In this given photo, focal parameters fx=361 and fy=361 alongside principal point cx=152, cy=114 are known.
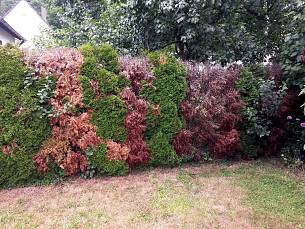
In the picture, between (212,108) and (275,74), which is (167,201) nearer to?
(212,108)

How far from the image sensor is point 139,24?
6977mm

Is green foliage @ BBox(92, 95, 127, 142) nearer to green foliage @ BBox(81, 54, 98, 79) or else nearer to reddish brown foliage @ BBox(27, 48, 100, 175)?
reddish brown foliage @ BBox(27, 48, 100, 175)

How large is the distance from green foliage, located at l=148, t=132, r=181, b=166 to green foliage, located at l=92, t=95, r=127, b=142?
596mm

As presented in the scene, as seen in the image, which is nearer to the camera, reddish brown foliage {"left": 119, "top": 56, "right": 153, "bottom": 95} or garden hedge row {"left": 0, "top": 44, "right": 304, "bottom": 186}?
garden hedge row {"left": 0, "top": 44, "right": 304, "bottom": 186}

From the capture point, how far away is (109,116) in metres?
5.43

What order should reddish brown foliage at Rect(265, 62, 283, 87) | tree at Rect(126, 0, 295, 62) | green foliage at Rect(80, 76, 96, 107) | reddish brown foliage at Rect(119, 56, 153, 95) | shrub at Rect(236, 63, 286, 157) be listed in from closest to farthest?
green foliage at Rect(80, 76, 96, 107)
reddish brown foliage at Rect(119, 56, 153, 95)
shrub at Rect(236, 63, 286, 157)
reddish brown foliage at Rect(265, 62, 283, 87)
tree at Rect(126, 0, 295, 62)

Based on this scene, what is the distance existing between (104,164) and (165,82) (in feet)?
5.22

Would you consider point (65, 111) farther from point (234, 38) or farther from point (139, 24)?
point (234, 38)

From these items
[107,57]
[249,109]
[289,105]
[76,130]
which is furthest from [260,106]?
[76,130]

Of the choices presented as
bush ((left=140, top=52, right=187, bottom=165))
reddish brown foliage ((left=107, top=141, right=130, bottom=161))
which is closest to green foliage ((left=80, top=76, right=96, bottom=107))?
reddish brown foliage ((left=107, top=141, right=130, bottom=161))

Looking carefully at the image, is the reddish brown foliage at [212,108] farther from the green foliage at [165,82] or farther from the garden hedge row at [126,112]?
the green foliage at [165,82]

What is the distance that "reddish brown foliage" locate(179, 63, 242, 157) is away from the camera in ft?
19.4

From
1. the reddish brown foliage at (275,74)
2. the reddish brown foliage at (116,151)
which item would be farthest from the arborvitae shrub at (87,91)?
the reddish brown foliage at (275,74)

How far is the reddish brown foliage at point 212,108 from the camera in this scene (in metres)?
5.93
